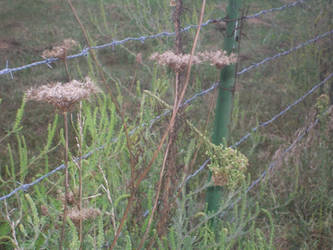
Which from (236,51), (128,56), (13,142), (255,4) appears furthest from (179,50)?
(255,4)

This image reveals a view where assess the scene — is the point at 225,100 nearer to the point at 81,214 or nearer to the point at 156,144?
the point at 156,144

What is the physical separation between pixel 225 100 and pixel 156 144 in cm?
45

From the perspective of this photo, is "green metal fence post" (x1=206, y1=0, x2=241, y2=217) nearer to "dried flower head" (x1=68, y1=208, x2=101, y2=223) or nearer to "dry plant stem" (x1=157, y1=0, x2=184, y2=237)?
"dry plant stem" (x1=157, y1=0, x2=184, y2=237)

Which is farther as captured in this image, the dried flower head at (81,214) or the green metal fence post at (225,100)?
the green metal fence post at (225,100)

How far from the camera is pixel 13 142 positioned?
3.85m

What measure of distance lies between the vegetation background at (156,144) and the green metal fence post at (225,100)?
0.18ft

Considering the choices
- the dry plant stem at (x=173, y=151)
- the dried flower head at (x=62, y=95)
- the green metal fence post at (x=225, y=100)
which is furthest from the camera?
the green metal fence post at (x=225, y=100)

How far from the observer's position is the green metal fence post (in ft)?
5.67

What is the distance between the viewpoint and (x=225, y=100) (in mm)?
1852

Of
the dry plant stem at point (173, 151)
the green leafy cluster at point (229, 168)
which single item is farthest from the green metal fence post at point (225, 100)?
the dry plant stem at point (173, 151)

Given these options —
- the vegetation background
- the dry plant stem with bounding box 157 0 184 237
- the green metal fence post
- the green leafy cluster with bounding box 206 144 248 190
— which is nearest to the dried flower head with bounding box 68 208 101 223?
the vegetation background

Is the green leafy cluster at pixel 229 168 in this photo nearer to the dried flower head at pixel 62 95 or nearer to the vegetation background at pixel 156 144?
the vegetation background at pixel 156 144

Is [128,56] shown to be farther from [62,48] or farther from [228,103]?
[62,48]

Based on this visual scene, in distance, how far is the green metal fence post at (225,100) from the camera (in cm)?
173
